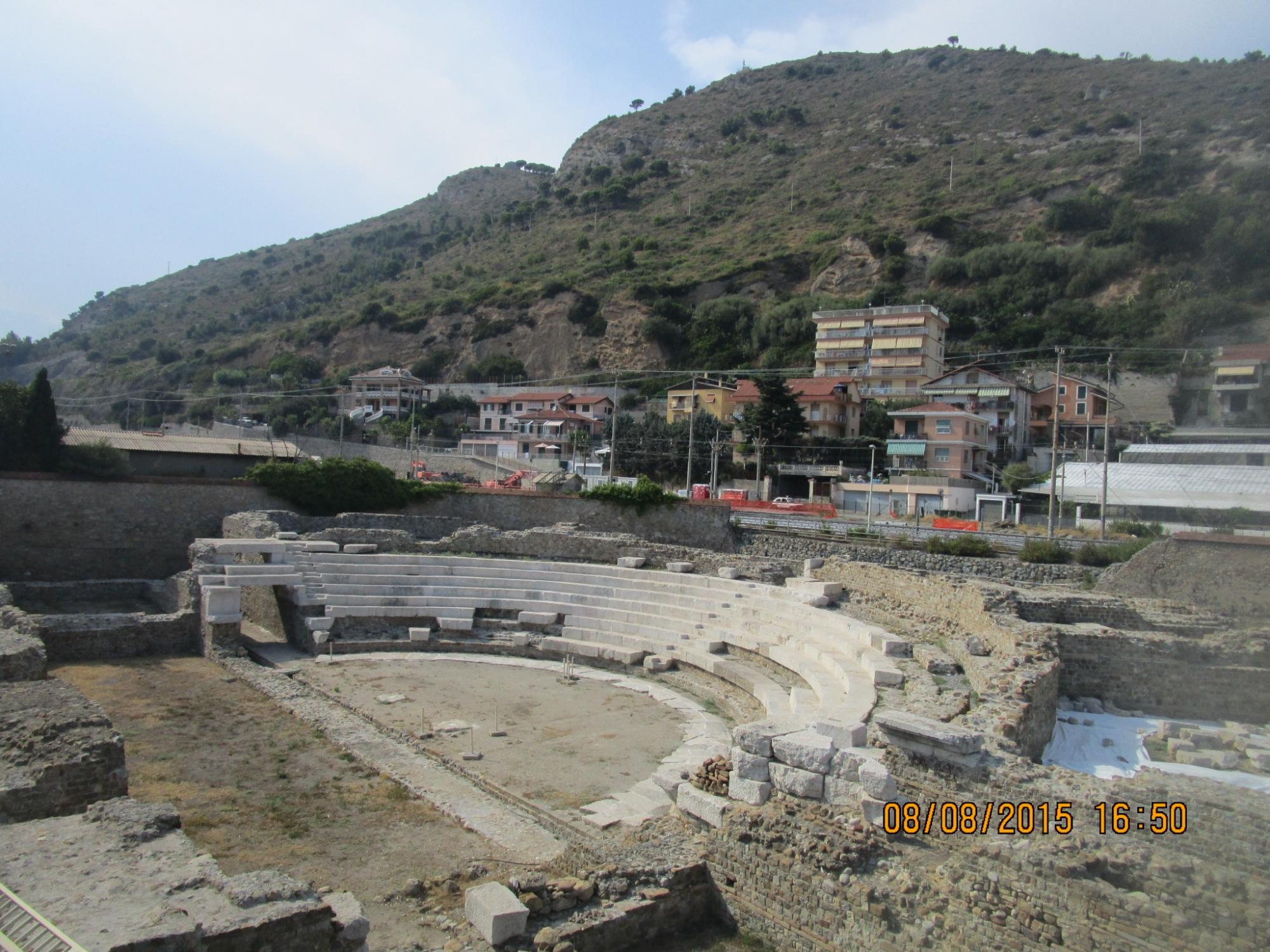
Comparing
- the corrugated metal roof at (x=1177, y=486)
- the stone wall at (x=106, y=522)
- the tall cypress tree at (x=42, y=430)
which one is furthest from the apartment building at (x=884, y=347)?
the tall cypress tree at (x=42, y=430)

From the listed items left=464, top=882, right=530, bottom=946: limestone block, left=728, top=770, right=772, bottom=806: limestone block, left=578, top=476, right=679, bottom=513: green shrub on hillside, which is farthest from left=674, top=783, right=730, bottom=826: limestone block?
left=578, top=476, right=679, bottom=513: green shrub on hillside

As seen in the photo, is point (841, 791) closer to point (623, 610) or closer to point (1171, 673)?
point (1171, 673)

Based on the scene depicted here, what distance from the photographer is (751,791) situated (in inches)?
304

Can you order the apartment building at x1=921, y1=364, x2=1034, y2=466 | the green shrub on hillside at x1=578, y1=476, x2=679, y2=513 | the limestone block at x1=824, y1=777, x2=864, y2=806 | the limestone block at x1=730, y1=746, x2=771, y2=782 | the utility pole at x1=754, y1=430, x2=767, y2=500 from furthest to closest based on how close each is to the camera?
the apartment building at x1=921, y1=364, x2=1034, y2=466, the utility pole at x1=754, y1=430, x2=767, y2=500, the green shrub on hillside at x1=578, y1=476, x2=679, y2=513, the limestone block at x1=730, y1=746, x2=771, y2=782, the limestone block at x1=824, y1=777, x2=864, y2=806

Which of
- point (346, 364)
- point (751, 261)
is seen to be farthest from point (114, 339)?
point (751, 261)

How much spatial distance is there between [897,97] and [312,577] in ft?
375

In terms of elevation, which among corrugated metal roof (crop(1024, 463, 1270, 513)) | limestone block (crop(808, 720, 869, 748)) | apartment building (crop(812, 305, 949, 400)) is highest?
apartment building (crop(812, 305, 949, 400))

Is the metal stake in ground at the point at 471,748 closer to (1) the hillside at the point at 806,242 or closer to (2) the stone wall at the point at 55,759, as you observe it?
(2) the stone wall at the point at 55,759

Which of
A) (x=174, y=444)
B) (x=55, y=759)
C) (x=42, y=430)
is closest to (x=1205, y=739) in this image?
(x=55, y=759)

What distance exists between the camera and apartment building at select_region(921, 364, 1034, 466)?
43.2 meters

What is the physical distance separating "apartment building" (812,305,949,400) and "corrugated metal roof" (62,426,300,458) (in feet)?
122

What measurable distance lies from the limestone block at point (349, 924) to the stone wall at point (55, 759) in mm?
3562

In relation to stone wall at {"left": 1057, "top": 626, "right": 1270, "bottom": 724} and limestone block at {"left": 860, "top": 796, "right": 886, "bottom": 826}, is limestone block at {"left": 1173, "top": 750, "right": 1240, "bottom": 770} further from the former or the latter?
limestone block at {"left": 860, "top": 796, "right": 886, "bottom": 826}

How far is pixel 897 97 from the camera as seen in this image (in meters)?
108
